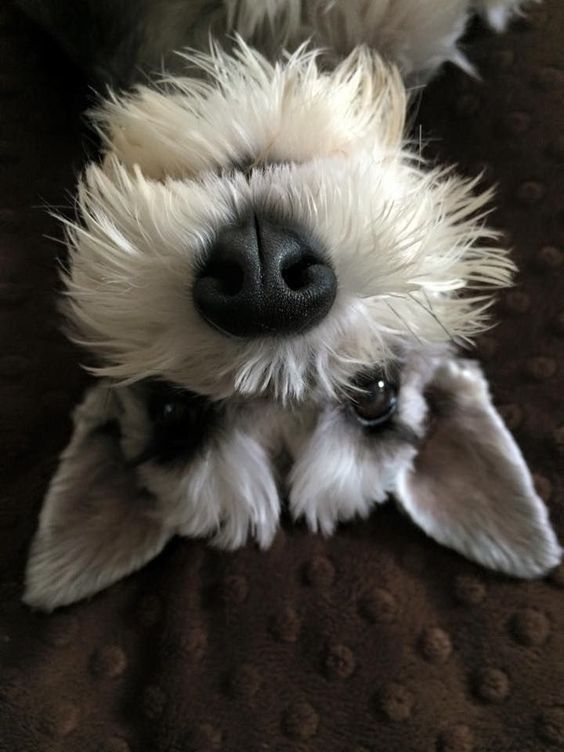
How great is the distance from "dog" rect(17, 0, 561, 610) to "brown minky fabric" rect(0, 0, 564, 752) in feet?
0.33

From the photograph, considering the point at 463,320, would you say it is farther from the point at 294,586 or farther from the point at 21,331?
the point at 21,331

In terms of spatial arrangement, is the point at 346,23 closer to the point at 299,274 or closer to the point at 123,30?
the point at 123,30

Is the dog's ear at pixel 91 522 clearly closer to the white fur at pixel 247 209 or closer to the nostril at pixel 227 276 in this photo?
the white fur at pixel 247 209

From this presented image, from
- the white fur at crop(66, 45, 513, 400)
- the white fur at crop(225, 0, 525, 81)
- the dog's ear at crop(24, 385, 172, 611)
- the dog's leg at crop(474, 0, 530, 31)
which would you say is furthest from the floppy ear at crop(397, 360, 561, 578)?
the dog's leg at crop(474, 0, 530, 31)

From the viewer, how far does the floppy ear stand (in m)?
1.33

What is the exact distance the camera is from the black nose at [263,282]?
3.16ft

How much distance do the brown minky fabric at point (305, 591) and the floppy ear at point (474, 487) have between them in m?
0.12

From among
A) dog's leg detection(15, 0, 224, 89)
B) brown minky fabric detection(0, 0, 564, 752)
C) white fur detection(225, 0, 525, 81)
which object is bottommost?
brown minky fabric detection(0, 0, 564, 752)

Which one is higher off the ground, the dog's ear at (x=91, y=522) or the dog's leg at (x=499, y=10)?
the dog's leg at (x=499, y=10)

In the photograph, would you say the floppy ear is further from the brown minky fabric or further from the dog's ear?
the dog's ear

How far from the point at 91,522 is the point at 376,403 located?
22.9 inches

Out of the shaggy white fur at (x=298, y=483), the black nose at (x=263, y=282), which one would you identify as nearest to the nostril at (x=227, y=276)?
the black nose at (x=263, y=282)

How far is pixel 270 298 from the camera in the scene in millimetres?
961

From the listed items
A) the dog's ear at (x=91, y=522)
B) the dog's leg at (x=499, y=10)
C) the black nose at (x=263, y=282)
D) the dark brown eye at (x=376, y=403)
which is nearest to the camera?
the black nose at (x=263, y=282)
